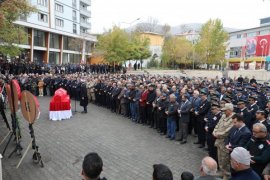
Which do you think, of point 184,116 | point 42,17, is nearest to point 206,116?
point 184,116

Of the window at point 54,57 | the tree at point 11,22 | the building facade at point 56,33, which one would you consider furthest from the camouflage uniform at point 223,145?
the window at point 54,57

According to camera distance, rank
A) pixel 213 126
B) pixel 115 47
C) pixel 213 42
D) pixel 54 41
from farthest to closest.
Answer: pixel 213 42 < pixel 54 41 < pixel 115 47 < pixel 213 126

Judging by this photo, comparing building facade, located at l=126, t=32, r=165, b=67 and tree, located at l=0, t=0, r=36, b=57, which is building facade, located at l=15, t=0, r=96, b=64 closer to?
building facade, located at l=126, t=32, r=165, b=67

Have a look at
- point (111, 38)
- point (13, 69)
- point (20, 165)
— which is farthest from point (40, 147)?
point (111, 38)

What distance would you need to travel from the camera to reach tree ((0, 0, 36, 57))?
34.7 ft

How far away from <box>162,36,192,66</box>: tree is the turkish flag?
13.2 meters

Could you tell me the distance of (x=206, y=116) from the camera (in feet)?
31.3

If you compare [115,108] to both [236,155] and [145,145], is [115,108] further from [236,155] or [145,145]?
[236,155]

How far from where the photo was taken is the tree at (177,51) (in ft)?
176

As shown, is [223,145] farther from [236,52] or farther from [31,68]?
[236,52]

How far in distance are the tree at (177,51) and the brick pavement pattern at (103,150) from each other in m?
42.4

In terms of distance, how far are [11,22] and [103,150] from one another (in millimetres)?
10553

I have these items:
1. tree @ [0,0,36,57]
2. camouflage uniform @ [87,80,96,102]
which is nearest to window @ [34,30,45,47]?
tree @ [0,0,36,57]

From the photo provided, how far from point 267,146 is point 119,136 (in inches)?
265
